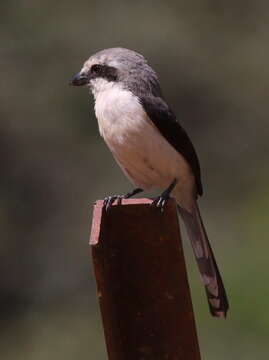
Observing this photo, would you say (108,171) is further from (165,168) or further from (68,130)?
(165,168)

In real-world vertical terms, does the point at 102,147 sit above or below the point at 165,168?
above

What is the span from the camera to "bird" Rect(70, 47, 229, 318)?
622 cm

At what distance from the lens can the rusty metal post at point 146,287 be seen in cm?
427

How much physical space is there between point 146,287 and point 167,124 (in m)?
2.20

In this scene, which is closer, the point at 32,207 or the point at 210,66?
the point at 32,207

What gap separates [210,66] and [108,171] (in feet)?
14.1

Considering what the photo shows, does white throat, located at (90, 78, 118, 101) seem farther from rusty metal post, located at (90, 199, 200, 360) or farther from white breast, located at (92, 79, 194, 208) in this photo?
rusty metal post, located at (90, 199, 200, 360)

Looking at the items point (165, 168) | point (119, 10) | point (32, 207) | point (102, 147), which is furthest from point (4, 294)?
point (165, 168)

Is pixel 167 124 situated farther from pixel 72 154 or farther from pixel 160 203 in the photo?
pixel 72 154

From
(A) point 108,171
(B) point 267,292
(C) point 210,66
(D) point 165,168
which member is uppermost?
(C) point 210,66

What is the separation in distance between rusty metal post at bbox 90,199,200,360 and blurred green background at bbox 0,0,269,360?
13.6 meters

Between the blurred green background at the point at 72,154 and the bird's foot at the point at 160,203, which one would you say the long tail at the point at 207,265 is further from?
the blurred green background at the point at 72,154

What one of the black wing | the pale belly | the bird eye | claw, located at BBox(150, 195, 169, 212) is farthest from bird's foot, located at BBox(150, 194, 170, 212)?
the bird eye

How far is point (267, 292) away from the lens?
12.7m
